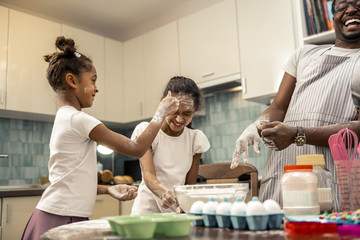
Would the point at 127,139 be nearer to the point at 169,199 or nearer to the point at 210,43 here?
the point at 169,199

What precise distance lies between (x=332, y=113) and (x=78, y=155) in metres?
0.88

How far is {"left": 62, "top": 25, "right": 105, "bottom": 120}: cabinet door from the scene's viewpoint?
10.9 ft

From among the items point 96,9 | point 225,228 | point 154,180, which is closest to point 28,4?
point 96,9

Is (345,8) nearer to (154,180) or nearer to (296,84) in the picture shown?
(296,84)

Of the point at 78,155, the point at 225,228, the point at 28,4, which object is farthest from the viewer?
the point at 28,4

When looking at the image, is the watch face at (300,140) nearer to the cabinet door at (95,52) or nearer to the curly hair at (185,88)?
the curly hair at (185,88)

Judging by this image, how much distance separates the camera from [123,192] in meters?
1.31

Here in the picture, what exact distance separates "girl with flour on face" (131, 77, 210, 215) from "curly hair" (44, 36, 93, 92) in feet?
1.10

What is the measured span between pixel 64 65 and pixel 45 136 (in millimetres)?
2027

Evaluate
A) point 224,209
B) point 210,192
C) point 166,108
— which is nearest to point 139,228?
point 224,209

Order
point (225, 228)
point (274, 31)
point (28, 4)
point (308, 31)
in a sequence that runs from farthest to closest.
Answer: point (28, 4), point (274, 31), point (308, 31), point (225, 228)

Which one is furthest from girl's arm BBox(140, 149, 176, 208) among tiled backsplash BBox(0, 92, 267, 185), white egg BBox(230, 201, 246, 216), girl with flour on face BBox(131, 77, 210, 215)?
tiled backsplash BBox(0, 92, 267, 185)

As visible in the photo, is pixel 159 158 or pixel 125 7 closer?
pixel 159 158

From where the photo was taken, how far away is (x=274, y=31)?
2.58 m
